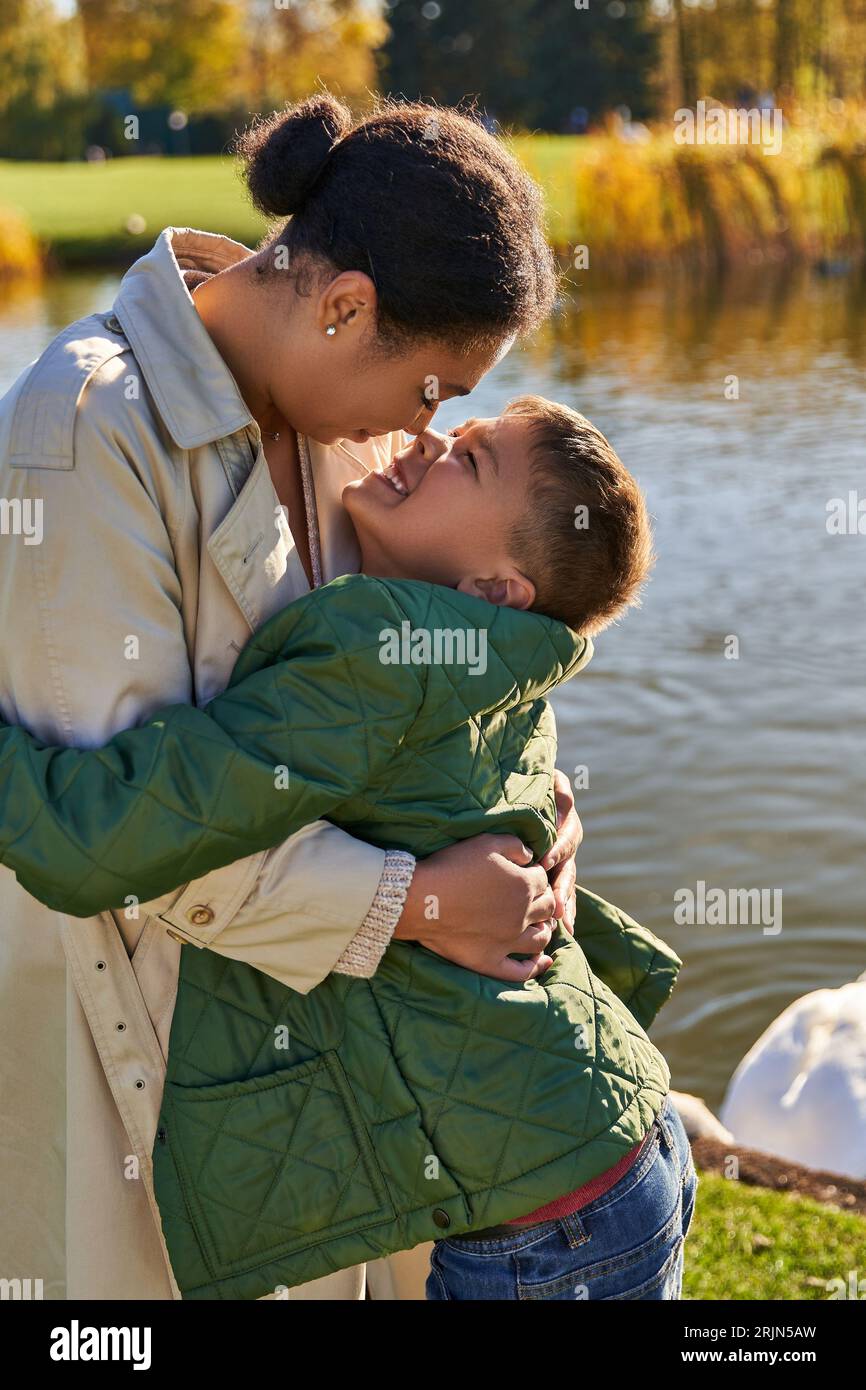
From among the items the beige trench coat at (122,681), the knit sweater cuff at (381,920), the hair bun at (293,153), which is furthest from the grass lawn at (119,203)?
the knit sweater cuff at (381,920)

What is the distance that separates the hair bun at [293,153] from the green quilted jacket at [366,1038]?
1.86ft

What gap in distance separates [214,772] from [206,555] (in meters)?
0.31

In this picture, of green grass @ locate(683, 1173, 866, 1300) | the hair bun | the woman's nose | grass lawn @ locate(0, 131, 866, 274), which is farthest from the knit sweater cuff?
grass lawn @ locate(0, 131, 866, 274)

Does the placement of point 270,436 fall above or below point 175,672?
above

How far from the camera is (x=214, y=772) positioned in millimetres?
1766

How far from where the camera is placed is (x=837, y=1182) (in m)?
3.70

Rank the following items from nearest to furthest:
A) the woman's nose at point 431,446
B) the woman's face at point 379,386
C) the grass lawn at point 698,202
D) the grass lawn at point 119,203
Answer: the woman's face at point 379,386
the woman's nose at point 431,446
the grass lawn at point 698,202
the grass lawn at point 119,203

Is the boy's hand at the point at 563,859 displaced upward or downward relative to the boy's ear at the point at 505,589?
downward

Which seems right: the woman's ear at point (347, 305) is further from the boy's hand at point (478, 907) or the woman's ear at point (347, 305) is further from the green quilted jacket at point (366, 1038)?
the boy's hand at point (478, 907)

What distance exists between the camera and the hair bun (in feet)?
6.72

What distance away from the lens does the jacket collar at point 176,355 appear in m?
1.90

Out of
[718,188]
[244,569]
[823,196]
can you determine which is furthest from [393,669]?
[823,196]

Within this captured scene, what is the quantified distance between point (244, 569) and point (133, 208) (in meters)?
29.8
